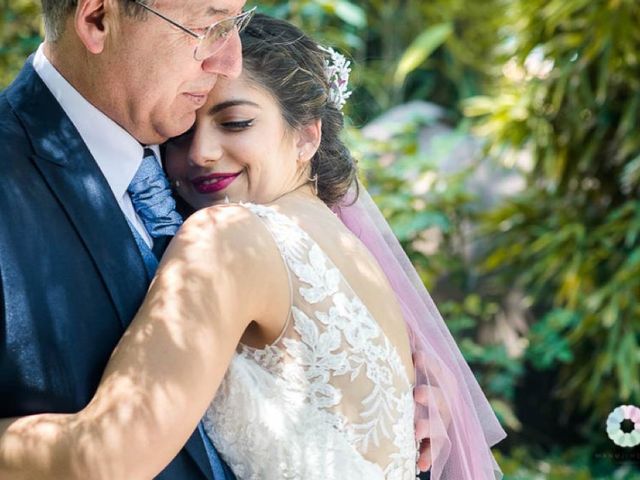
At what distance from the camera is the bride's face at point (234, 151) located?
2.39 m

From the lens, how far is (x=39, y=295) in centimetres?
188

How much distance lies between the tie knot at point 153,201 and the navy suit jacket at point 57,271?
0.12m

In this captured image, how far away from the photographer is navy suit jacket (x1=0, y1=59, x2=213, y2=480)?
6.15 feet

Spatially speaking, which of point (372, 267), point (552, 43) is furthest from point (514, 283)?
point (372, 267)

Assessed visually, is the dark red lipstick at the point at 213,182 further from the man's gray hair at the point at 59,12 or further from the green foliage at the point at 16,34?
the green foliage at the point at 16,34

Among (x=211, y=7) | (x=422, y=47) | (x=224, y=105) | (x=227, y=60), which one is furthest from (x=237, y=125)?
(x=422, y=47)

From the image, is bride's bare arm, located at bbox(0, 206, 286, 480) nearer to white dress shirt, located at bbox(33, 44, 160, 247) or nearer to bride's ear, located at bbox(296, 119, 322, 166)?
white dress shirt, located at bbox(33, 44, 160, 247)

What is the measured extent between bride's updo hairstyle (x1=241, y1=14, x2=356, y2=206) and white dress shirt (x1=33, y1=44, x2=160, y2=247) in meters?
0.40

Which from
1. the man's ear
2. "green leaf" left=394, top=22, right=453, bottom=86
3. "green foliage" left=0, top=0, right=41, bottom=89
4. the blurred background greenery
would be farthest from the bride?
"green leaf" left=394, top=22, right=453, bottom=86

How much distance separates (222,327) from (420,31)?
27.0 feet

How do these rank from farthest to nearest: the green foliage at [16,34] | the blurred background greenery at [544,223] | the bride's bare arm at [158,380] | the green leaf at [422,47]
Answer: the green leaf at [422,47], the blurred background greenery at [544,223], the green foliage at [16,34], the bride's bare arm at [158,380]

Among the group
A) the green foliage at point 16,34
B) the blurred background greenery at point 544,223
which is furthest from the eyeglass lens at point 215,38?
the blurred background greenery at point 544,223

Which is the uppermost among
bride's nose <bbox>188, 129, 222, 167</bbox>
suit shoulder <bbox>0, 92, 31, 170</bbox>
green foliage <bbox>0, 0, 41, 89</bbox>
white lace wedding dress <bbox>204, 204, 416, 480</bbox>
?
green foliage <bbox>0, 0, 41, 89</bbox>

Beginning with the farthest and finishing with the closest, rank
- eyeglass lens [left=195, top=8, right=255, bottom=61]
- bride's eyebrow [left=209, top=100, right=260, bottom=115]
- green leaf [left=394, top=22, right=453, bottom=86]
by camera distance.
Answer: green leaf [left=394, top=22, right=453, bottom=86] < bride's eyebrow [left=209, top=100, right=260, bottom=115] < eyeglass lens [left=195, top=8, right=255, bottom=61]
